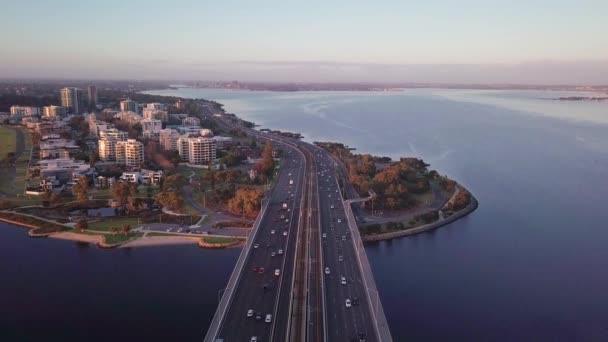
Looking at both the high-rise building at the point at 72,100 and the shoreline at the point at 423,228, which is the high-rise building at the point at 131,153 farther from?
the high-rise building at the point at 72,100

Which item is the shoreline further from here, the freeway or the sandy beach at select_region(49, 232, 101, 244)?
the sandy beach at select_region(49, 232, 101, 244)

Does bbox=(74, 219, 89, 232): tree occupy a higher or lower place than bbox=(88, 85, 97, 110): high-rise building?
lower

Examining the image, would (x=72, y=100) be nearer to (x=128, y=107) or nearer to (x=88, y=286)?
(x=128, y=107)

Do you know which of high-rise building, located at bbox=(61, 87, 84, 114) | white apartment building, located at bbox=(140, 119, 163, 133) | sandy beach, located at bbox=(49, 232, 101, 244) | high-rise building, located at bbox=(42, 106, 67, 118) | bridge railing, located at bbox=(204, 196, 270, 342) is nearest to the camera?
bridge railing, located at bbox=(204, 196, 270, 342)

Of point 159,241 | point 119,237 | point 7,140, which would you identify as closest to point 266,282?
point 159,241

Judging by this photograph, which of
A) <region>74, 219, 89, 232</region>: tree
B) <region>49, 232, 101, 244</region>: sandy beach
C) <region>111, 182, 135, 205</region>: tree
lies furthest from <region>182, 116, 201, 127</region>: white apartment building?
<region>49, 232, 101, 244</region>: sandy beach

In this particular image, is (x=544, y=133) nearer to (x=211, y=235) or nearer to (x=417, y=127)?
(x=417, y=127)
